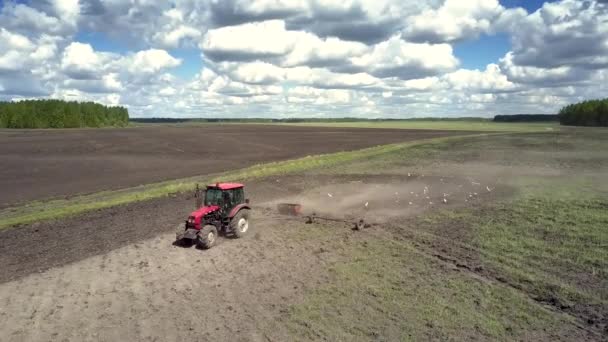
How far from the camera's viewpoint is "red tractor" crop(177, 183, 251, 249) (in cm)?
1781

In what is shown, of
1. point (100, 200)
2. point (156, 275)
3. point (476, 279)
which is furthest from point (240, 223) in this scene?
point (100, 200)

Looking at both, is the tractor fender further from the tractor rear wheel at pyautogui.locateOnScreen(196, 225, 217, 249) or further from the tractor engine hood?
the tractor rear wheel at pyautogui.locateOnScreen(196, 225, 217, 249)

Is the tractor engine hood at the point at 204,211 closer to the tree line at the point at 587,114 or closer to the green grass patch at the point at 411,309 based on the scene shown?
the green grass patch at the point at 411,309

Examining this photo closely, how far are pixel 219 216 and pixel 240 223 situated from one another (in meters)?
1.00

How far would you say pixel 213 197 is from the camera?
19.1 meters

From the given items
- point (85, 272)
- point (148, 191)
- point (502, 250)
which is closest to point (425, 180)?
point (502, 250)

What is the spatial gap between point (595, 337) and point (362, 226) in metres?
11.4

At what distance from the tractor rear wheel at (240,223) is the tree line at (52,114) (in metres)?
139

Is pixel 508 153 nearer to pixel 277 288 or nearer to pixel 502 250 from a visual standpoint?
pixel 502 250

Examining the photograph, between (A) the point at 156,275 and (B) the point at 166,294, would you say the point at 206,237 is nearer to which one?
(A) the point at 156,275

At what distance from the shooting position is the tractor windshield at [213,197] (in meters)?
19.0

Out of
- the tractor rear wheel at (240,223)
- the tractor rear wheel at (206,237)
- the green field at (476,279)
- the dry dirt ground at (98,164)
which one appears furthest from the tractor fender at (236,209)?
the dry dirt ground at (98,164)

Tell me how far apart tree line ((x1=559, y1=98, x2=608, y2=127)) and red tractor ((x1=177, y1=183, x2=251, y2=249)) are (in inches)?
6822

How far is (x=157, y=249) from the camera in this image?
1800 cm
